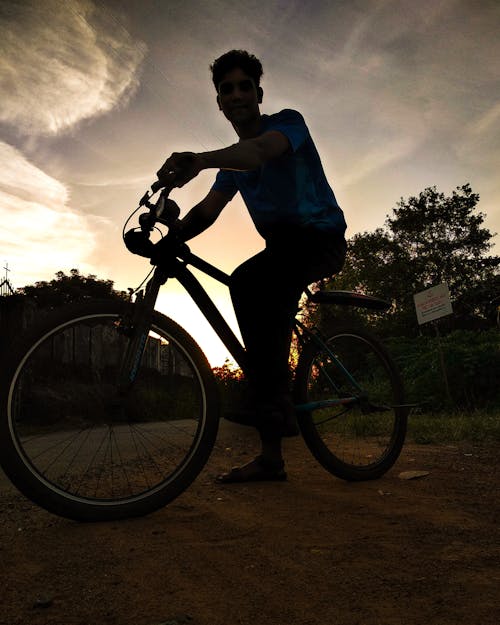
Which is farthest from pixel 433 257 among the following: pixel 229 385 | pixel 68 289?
pixel 229 385

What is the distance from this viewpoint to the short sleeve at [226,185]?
3160 millimetres

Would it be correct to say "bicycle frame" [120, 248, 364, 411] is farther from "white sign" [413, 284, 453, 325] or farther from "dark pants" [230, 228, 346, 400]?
"white sign" [413, 284, 453, 325]

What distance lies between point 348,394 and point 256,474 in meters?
0.75

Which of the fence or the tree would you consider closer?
the fence

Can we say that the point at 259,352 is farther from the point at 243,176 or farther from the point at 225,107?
the point at 225,107

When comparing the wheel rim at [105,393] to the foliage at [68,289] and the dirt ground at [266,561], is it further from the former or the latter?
the foliage at [68,289]

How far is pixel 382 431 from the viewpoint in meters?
4.68

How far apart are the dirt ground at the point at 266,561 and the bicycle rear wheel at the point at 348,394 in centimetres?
31

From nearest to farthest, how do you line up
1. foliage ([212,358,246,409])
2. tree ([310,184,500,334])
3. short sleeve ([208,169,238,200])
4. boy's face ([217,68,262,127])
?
boy's face ([217,68,262,127]) → short sleeve ([208,169,238,200]) → foliage ([212,358,246,409]) → tree ([310,184,500,334])

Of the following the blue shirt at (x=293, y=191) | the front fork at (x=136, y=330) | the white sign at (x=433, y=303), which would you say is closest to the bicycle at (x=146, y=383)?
the front fork at (x=136, y=330)

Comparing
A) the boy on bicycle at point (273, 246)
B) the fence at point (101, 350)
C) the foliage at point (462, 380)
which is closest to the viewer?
the fence at point (101, 350)

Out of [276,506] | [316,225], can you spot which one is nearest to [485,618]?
[276,506]

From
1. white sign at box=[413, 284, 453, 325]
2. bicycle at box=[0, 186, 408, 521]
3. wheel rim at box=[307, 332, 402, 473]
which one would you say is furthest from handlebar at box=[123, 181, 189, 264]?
white sign at box=[413, 284, 453, 325]

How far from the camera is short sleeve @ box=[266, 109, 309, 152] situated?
8.30 feet
